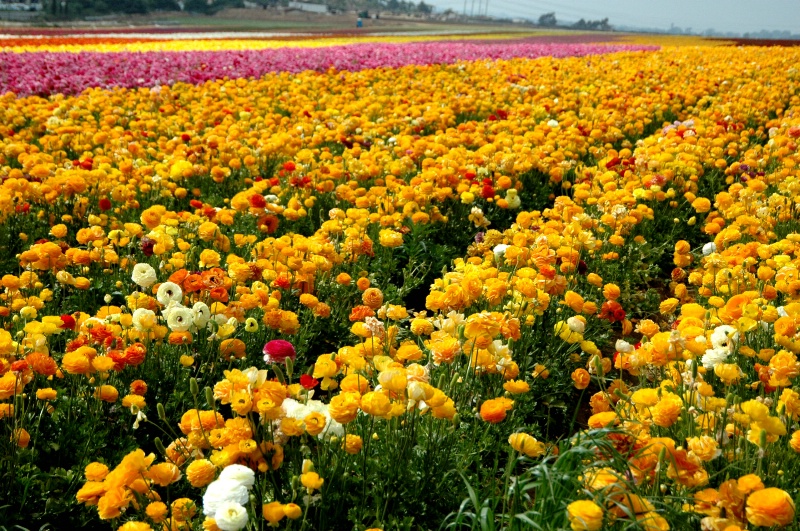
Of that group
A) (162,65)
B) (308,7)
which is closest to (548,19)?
(308,7)

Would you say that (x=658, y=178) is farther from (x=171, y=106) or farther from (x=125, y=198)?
(x=171, y=106)

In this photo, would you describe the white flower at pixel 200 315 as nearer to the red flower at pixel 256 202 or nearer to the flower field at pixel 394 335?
the flower field at pixel 394 335

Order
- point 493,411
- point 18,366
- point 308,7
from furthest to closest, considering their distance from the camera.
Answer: point 308,7 → point 18,366 → point 493,411

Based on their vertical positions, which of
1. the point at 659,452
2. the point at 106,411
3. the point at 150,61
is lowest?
the point at 106,411

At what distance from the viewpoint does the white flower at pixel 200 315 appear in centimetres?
286

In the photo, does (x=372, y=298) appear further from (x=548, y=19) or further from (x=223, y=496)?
(x=548, y=19)

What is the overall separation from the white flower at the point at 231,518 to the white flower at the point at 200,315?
1204 mm

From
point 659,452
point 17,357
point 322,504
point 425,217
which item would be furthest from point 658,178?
point 17,357

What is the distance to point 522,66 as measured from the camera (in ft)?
48.0

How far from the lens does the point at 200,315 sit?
2.86 m

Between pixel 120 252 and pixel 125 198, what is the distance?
67 centimetres

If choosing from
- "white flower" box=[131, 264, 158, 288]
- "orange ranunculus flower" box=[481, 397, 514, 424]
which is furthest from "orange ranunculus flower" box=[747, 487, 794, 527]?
"white flower" box=[131, 264, 158, 288]

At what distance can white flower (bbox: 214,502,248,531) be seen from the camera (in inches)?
69.1

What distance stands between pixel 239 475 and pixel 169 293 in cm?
136
